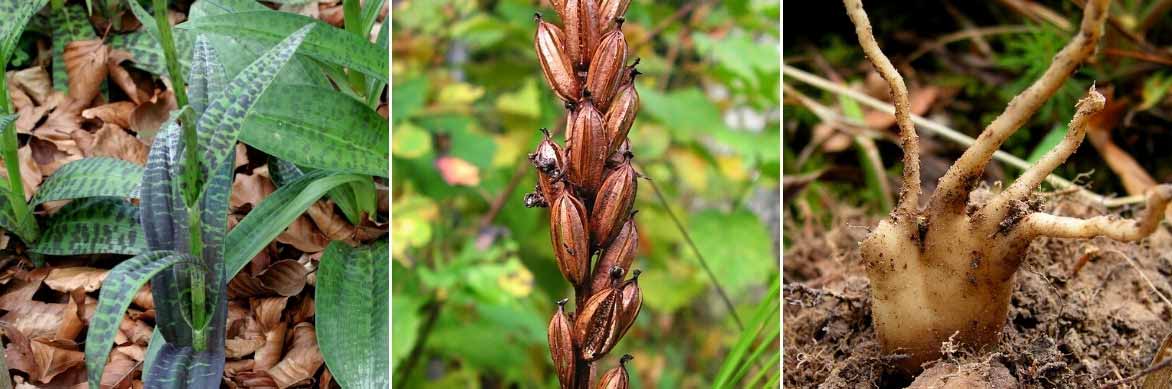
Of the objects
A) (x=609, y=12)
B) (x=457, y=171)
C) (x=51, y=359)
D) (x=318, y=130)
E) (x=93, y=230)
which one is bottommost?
(x=51, y=359)

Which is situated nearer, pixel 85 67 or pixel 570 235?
pixel 570 235

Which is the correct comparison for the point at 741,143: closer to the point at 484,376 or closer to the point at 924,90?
the point at 924,90

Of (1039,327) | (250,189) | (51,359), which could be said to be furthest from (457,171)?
(1039,327)

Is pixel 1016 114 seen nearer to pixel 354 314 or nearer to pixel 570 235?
pixel 570 235

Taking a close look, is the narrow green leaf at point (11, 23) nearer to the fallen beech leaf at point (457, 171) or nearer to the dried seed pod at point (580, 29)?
the dried seed pod at point (580, 29)

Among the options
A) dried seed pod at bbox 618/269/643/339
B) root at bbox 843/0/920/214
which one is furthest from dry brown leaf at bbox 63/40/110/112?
root at bbox 843/0/920/214

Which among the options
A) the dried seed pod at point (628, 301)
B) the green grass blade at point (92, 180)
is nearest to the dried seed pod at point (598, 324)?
the dried seed pod at point (628, 301)

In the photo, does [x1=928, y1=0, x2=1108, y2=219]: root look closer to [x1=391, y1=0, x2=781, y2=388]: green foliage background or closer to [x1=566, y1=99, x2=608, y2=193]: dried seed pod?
[x1=566, y1=99, x2=608, y2=193]: dried seed pod
